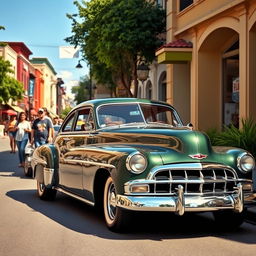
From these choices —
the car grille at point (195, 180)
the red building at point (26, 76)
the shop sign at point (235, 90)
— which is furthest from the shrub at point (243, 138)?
the red building at point (26, 76)

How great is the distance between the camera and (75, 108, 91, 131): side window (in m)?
7.76

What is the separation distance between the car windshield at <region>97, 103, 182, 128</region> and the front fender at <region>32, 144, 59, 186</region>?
59.3 inches

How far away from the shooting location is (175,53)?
17984 millimetres

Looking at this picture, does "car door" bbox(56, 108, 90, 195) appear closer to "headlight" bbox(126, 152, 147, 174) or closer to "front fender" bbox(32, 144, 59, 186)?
"front fender" bbox(32, 144, 59, 186)

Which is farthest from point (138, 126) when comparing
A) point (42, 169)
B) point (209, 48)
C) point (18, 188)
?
point (209, 48)

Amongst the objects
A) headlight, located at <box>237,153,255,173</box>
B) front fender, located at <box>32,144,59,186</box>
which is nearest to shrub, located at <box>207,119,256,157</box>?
front fender, located at <box>32,144,59,186</box>

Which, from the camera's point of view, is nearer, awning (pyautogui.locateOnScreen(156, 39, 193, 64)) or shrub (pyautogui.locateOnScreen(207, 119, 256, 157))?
shrub (pyautogui.locateOnScreen(207, 119, 256, 157))

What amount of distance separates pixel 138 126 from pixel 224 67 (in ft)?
37.1

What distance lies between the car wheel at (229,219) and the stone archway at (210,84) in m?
11.2

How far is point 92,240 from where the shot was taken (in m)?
5.96

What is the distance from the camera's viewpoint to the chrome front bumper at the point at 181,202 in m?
5.73

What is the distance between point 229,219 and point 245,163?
0.86 m

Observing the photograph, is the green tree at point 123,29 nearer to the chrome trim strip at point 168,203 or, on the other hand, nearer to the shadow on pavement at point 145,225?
the shadow on pavement at point 145,225

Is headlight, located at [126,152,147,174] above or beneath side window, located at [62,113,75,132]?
beneath
